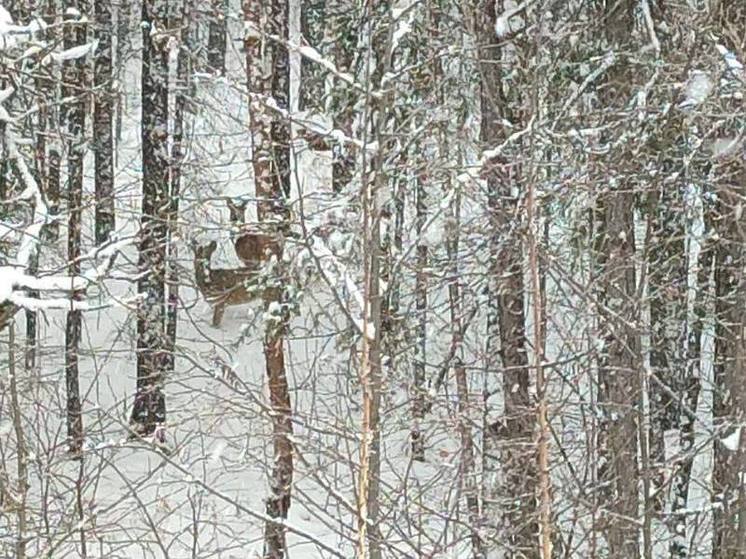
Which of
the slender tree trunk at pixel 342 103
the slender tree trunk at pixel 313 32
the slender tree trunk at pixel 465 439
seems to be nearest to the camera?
the slender tree trunk at pixel 465 439

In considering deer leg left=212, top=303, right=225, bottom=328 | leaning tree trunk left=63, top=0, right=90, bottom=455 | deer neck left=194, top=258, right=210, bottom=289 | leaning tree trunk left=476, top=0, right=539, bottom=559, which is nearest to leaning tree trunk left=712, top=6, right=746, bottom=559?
leaning tree trunk left=476, top=0, right=539, bottom=559

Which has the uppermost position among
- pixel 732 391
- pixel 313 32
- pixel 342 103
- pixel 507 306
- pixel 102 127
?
pixel 313 32

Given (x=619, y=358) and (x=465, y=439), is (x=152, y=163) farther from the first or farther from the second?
(x=619, y=358)

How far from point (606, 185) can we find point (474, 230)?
44.3 inches

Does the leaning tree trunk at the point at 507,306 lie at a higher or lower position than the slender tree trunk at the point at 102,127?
lower

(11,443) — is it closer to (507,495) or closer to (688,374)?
(507,495)

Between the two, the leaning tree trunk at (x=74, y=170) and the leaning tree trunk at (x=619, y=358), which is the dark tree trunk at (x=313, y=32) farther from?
the leaning tree trunk at (x=619, y=358)

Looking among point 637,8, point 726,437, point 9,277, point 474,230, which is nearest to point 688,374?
point 726,437

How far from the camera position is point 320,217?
25.4 feet

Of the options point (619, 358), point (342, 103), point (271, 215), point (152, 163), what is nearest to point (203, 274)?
point (152, 163)

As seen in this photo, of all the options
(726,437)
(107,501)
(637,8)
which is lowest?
(107,501)


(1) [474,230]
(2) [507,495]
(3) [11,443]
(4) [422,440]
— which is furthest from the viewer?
(3) [11,443]

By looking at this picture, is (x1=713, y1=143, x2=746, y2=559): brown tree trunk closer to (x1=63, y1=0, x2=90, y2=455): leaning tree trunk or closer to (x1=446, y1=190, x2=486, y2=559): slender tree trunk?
(x1=446, y1=190, x2=486, y2=559): slender tree trunk

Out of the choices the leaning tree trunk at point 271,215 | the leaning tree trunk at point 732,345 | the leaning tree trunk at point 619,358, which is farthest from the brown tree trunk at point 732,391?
the leaning tree trunk at point 271,215
